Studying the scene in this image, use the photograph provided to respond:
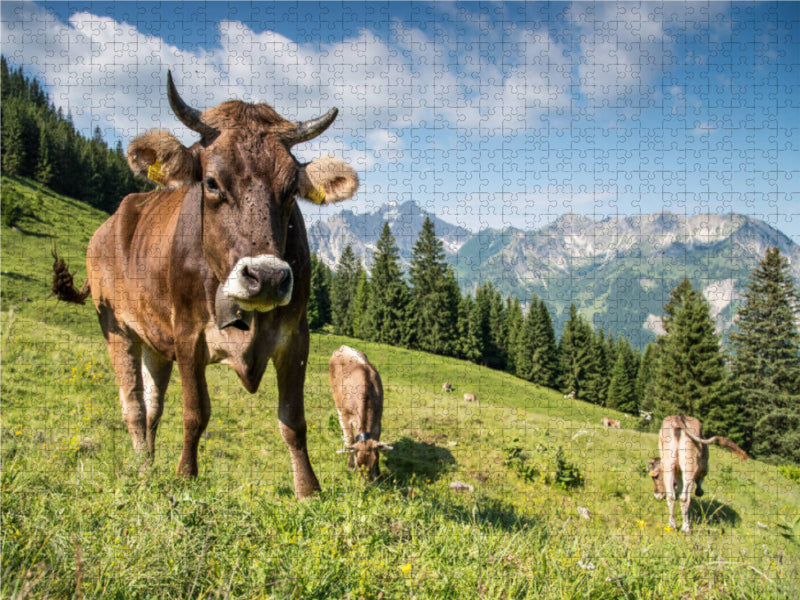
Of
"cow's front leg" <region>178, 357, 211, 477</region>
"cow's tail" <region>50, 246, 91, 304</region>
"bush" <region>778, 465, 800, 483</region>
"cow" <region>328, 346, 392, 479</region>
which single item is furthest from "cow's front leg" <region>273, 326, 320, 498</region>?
"bush" <region>778, 465, 800, 483</region>

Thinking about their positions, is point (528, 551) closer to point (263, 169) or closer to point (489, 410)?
point (263, 169)

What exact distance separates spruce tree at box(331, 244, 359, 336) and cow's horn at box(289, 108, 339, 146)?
70.0 m

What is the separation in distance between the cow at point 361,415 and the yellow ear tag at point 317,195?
6186 millimetres

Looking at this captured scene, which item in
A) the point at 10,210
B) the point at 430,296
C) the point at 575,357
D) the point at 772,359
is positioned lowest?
the point at 575,357

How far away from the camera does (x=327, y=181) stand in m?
4.68

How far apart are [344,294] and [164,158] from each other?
81.2 meters

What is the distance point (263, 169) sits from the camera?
4.03m

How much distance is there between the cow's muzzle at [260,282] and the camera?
344 centimetres

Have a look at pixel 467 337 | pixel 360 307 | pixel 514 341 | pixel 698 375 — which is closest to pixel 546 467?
pixel 698 375

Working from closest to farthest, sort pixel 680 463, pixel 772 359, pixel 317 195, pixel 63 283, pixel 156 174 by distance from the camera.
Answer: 1. pixel 156 174
2. pixel 317 195
3. pixel 63 283
4. pixel 680 463
5. pixel 772 359

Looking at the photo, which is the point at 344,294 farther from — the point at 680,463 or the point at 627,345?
the point at 680,463

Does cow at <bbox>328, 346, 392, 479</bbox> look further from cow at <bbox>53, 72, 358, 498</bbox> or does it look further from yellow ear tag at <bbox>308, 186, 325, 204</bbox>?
yellow ear tag at <bbox>308, 186, 325, 204</bbox>

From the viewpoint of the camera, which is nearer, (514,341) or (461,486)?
(461,486)

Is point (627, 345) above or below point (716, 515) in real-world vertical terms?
below
